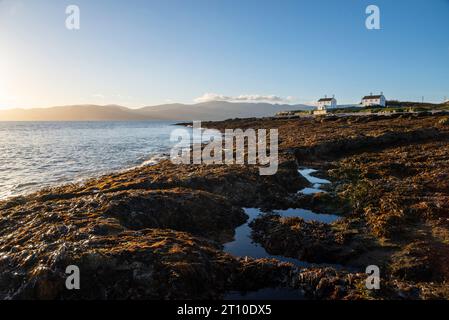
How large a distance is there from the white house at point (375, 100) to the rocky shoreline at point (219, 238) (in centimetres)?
15540

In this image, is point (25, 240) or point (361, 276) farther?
point (25, 240)

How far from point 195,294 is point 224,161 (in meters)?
18.3

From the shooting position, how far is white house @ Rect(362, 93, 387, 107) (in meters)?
159

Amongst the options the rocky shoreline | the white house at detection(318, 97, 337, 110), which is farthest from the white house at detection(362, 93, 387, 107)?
the rocky shoreline

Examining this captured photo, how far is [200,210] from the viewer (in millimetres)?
14641

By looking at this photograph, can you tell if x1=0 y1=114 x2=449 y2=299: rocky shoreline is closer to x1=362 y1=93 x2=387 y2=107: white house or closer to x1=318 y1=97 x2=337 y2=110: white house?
x1=362 y1=93 x2=387 y2=107: white house

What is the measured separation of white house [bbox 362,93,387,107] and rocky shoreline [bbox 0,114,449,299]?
510ft

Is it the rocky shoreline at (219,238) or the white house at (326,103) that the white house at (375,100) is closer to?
the white house at (326,103)

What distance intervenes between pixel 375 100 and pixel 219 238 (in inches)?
6726
